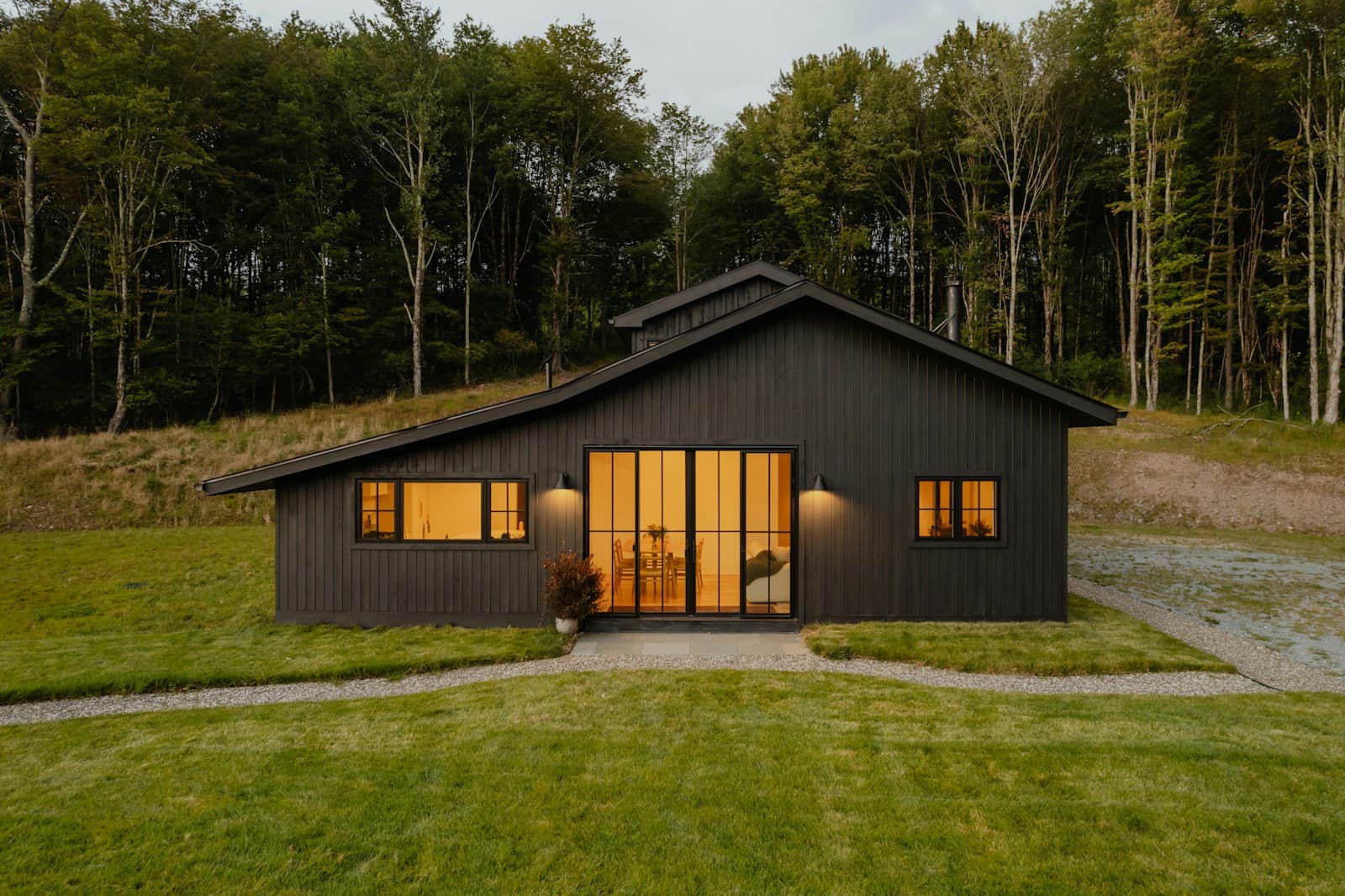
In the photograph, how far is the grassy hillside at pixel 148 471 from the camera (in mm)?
15375

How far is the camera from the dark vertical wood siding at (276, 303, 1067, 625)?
8711 mm

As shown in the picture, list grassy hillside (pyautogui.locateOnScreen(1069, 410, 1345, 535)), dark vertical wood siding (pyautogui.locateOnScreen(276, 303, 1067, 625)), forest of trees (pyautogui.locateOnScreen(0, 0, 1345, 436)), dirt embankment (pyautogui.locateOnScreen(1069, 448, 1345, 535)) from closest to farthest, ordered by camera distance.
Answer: dark vertical wood siding (pyautogui.locateOnScreen(276, 303, 1067, 625)) < dirt embankment (pyautogui.locateOnScreen(1069, 448, 1345, 535)) < grassy hillside (pyautogui.locateOnScreen(1069, 410, 1345, 535)) < forest of trees (pyautogui.locateOnScreen(0, 0, 1345, 436))

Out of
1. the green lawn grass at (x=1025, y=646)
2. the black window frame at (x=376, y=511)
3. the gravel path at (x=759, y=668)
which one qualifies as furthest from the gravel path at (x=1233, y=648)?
the black window frame at (x=376, y=511)

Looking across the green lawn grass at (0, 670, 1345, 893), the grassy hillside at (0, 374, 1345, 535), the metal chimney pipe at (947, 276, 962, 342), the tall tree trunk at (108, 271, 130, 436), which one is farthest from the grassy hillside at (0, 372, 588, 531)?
the metal chimney pipe at (947, 276, 962, 342)

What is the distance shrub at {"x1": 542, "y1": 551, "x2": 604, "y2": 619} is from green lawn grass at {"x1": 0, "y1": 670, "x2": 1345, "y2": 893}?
2.28 meters

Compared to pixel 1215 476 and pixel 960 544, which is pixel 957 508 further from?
pixel 1215 476

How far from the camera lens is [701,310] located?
12922 mm

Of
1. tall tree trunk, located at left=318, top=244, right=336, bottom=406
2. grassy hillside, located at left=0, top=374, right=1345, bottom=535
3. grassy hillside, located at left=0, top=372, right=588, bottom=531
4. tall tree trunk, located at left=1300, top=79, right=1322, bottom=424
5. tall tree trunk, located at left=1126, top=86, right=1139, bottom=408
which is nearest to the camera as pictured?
grassy hillside, located at left=0, top=372, right=588, bottom=531

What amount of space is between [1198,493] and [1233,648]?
41.1 feet

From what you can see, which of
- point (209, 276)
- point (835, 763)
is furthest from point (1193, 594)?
point (209, 276)

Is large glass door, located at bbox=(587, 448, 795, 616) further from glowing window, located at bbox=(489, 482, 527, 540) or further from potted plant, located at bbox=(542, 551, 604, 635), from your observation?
glowing window, located at bbox=(489, 482, 527, 540)

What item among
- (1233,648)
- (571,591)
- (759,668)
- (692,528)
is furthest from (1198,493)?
(571,591)

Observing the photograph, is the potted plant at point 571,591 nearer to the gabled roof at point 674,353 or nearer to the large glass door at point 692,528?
the large glass door at point 692,528

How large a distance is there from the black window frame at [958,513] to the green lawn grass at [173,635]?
16.6 ft
